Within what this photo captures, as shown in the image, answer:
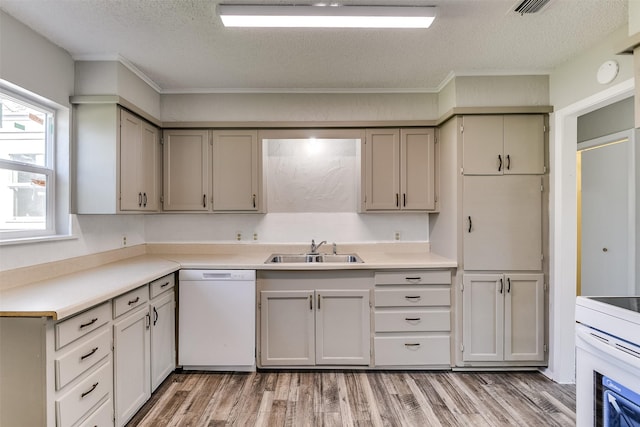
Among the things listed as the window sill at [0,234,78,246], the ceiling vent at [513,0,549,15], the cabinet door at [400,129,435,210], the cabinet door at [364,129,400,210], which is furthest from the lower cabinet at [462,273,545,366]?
the window sill at [0,234,78,246]

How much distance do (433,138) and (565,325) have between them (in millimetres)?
1883

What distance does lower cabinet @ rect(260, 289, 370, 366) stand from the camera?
254 cm

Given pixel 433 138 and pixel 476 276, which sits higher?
pixel 433 138

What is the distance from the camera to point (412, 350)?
8.38 ft

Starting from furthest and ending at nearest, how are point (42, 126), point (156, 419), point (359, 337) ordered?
point (359, 337) → point (42, 126) → point (156, 419)

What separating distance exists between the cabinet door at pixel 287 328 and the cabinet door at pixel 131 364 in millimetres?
840

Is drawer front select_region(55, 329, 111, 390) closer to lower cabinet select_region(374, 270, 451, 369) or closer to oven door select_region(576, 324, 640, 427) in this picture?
lower cabinet select_region(374, 270, 451, 369)

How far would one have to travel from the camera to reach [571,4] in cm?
175

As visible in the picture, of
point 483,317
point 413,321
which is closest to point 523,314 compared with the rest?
point 483,317

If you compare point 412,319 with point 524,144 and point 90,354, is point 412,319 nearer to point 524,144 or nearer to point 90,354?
point 524,144

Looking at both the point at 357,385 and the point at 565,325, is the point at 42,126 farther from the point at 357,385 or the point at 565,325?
the point at 565,325

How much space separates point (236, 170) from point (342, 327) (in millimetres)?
1713

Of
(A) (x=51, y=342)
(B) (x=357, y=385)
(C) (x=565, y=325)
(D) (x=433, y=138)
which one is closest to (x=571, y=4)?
(D) (x=433, y=138)

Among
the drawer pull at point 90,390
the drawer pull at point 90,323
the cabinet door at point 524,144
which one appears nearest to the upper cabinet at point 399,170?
the cabinet door at point 524,144
